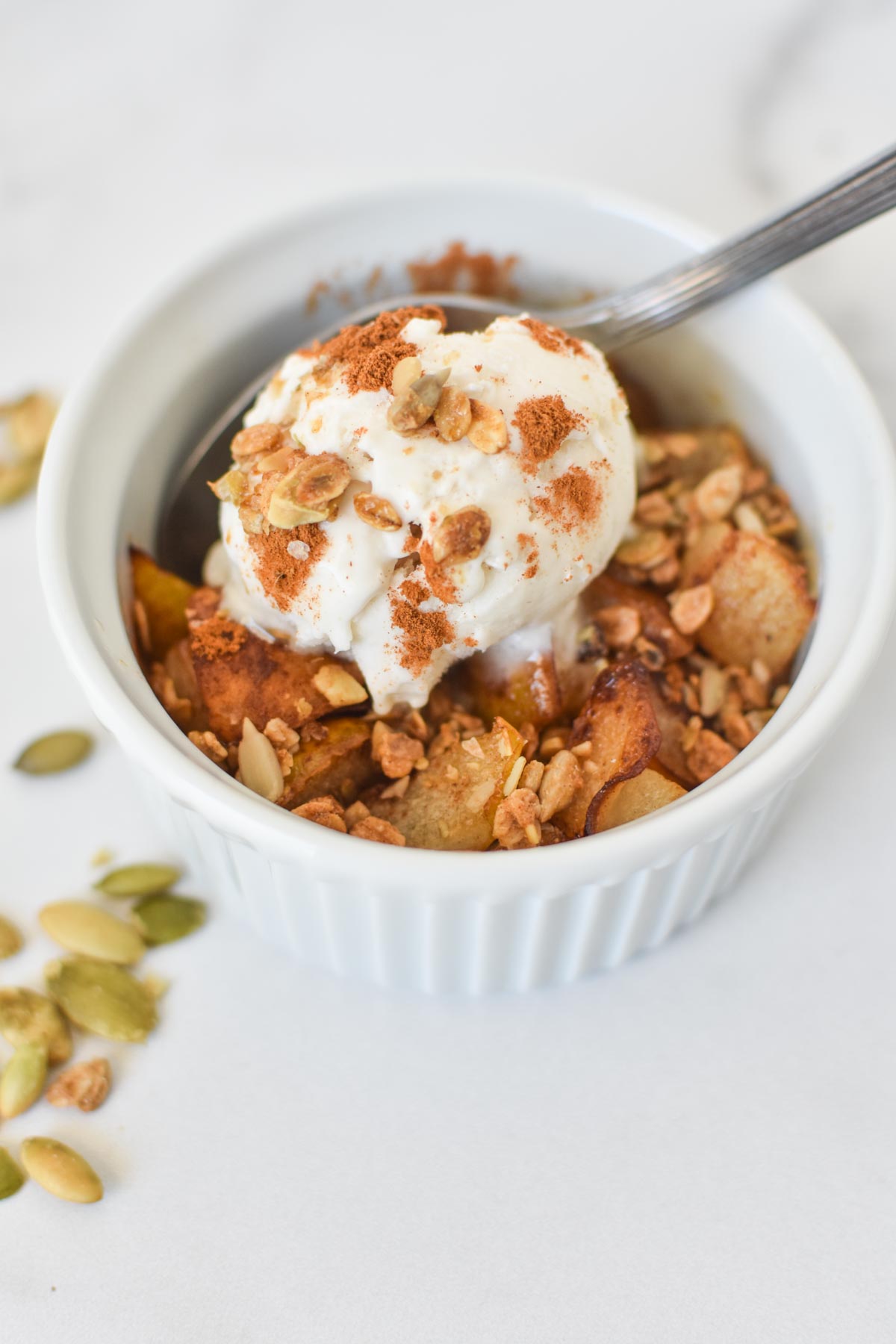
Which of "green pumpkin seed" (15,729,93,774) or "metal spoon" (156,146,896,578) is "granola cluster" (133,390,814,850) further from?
"green pumpkin seed" (15,729,93,774)

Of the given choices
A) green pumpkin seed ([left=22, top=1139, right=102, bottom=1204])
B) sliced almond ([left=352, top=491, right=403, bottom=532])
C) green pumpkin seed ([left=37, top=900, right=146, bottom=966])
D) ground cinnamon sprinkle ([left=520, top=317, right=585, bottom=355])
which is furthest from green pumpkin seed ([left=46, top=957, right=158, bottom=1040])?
ground cinnamon sprinkle ([left=520, top=317, right=585, bottom=355])

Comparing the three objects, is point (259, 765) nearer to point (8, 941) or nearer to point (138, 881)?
point (138, 881)

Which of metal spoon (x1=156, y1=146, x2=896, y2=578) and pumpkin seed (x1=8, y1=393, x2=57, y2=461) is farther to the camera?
pumpkin seed (x1=8, y1=393, x2=57, y2=461)

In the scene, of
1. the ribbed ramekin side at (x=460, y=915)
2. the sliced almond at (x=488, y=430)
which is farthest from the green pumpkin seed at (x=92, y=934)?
the sliced almond at (x=488, y=430)

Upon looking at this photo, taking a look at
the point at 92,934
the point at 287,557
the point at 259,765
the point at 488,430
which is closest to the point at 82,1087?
the point at 92,934

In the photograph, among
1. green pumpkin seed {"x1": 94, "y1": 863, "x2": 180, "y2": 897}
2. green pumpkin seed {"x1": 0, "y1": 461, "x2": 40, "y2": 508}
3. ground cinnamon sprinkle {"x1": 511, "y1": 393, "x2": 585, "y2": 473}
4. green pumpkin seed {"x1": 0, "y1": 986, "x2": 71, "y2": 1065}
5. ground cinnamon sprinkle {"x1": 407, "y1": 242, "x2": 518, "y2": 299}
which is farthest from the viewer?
green pumpkin seed {"x1": 0, "y1": 461, "x2": 40, "y2": 508}

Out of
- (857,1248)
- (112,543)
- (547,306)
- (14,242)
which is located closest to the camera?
(857,1248)

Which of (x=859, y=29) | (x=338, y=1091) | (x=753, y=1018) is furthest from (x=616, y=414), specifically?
(x=859, y=29)

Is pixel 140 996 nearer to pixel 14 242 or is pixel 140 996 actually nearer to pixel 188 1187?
pixel 188 1187
